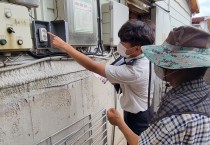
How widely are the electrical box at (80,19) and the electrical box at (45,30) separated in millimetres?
77

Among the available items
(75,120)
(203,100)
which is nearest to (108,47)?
(75,120)

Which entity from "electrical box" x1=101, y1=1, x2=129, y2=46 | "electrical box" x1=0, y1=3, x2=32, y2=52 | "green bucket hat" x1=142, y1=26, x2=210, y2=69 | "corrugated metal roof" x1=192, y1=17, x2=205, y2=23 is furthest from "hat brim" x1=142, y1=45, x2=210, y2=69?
"corrugated metal roof" x1=192, y1=17, x2=205, y2=23

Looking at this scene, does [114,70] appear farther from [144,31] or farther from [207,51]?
[207,51]

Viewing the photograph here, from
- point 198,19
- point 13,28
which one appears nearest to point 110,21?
point 13,28

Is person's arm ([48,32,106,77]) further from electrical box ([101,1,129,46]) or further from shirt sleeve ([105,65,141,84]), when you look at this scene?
electrical box ([101,1,129,46])

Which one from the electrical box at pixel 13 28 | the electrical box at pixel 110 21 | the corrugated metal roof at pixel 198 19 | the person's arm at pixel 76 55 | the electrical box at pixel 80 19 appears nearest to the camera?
the electrical box at pixel 13 28

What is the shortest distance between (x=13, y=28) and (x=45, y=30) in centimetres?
32

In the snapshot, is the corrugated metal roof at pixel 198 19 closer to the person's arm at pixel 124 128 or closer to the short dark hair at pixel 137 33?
the short dark hair at pixel 137 33

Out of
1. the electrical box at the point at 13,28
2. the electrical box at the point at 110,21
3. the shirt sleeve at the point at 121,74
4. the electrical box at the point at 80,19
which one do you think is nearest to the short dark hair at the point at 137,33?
the shirt sleeve at the point at 121,74

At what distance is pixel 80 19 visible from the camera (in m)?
1.71

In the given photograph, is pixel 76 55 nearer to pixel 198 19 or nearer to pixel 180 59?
pixel 180 59

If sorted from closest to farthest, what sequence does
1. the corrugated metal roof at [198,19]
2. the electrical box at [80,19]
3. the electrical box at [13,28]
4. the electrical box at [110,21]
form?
the electrical box at [13,28] → the electrical box at [80,19] → the electrical box at [110,21] → the corrugated metal roof at [198,19]

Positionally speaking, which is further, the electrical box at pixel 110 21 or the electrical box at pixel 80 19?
the electrical box at pixel 110 21

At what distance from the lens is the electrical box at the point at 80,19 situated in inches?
62.9
